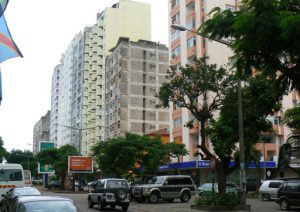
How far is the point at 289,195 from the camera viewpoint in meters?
27.6

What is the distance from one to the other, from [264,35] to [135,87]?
A: 9112 cm

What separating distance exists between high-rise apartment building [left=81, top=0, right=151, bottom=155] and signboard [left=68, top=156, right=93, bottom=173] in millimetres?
46710

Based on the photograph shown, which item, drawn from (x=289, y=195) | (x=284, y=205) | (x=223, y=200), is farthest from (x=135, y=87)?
(x=223, y=200)

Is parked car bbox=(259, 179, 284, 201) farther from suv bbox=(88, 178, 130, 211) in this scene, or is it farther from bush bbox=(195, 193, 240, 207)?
suv bbox=(88, 178, 130, 211)

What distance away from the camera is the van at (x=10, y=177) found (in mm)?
31281

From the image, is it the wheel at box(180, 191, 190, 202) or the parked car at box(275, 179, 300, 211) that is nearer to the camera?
the parked car at box(275, 179, 300, 211)

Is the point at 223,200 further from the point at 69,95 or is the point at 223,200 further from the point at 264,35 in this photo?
the point at 69,95

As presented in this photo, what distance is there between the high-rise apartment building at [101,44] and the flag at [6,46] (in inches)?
3438

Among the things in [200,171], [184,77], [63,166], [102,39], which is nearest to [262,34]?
[184,77]

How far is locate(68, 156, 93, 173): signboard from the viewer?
63.4 m

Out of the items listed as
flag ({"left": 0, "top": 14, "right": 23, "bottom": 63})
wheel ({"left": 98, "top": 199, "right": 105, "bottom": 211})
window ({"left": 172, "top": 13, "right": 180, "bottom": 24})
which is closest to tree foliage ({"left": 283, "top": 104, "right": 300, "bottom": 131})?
wheel ({"left": 98, "top": 199, "right": 105, "bottom": 211})

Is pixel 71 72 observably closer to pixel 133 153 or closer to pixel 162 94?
pixel 133 153

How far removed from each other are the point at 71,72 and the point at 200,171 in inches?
3474

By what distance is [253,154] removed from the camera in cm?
4444
